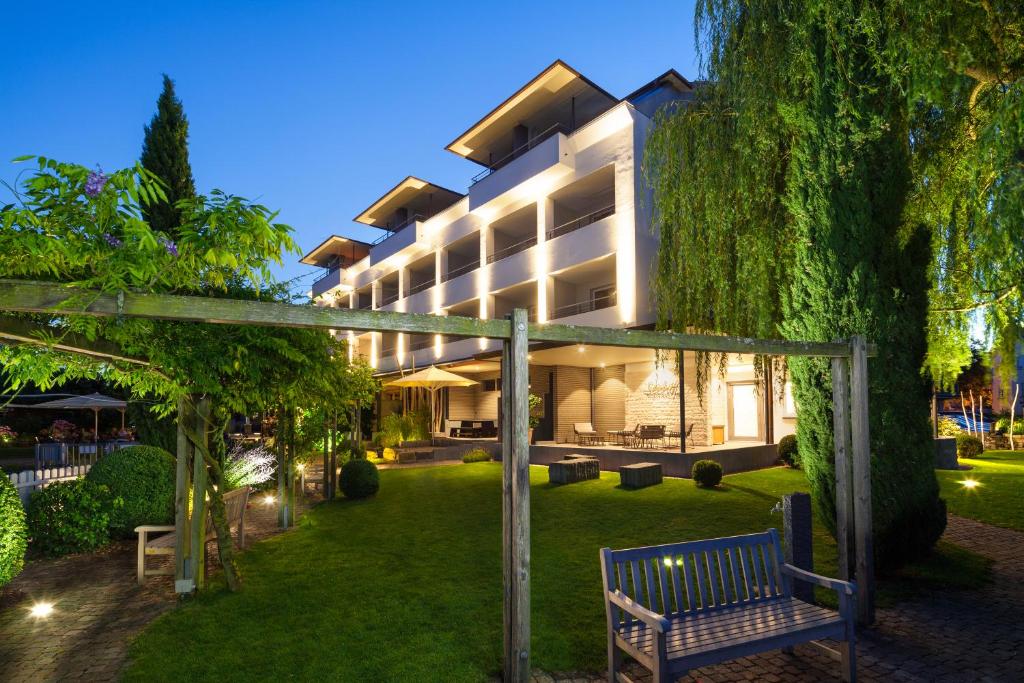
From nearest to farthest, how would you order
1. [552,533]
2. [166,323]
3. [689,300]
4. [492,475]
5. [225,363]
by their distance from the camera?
[166,323] < [225,363] < [552,533] < [689,300] < [492,475]

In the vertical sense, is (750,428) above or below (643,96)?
below

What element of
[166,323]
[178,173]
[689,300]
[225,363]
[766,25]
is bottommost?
[225,363]

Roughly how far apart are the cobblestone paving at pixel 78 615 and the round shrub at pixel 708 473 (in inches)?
364

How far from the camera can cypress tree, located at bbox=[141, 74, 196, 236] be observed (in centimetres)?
1742

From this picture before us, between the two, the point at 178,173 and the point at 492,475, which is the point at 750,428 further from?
the point at 178,173

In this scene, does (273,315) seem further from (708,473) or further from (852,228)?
(708,473)

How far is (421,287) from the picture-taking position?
104 feet

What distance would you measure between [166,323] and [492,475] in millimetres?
11310

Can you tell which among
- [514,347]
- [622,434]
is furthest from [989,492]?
[514,347]

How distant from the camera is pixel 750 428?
19.9m

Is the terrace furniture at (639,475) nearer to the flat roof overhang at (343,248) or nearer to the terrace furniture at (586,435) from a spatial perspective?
the terrace furniture at (586,435)

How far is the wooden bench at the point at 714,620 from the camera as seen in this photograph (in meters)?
3.64

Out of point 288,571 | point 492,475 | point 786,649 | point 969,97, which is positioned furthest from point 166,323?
point 492,475

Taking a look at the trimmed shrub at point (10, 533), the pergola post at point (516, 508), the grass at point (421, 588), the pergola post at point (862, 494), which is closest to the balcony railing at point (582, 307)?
the grass at point (421, 588)
